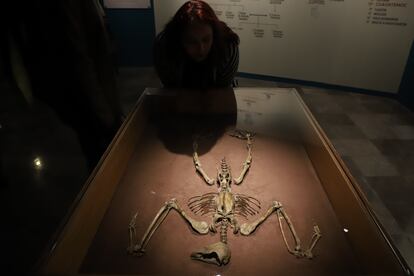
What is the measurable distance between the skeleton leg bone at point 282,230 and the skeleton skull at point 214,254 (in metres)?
0.15

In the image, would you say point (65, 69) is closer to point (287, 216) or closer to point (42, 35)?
point (42, 35)

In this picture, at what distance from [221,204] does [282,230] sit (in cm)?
28

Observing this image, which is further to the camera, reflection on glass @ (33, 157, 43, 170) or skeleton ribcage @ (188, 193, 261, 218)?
reflection on glass @ (33, 157, 43, 170)

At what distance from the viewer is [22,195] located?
2484 mm

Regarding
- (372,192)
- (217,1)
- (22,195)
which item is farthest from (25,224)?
(217,1)

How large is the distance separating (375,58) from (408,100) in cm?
66

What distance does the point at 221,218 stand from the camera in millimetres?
1422

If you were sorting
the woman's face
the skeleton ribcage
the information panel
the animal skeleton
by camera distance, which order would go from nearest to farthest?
the animal skeleton, the skeleton ribcage, the woman's face, the information panel

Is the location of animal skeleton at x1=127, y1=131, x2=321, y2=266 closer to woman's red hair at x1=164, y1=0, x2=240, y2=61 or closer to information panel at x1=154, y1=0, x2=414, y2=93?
woman's red hair at x1=164, y1=0, x2=240, y2=61

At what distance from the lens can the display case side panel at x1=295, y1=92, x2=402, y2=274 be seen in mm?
1105

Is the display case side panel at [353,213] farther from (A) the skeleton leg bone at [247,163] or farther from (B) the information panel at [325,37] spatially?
(B) the information panel at [325,37]

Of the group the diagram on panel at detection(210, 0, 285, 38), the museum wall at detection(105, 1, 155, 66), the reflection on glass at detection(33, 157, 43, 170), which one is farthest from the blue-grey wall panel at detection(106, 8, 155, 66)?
the reflection on glass at detection(33, 157, 43, 170)

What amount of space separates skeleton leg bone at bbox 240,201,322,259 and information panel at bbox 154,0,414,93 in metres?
3.55

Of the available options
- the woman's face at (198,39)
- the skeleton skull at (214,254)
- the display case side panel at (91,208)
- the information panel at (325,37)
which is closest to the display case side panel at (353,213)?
the skeleton skull at (214,254)
